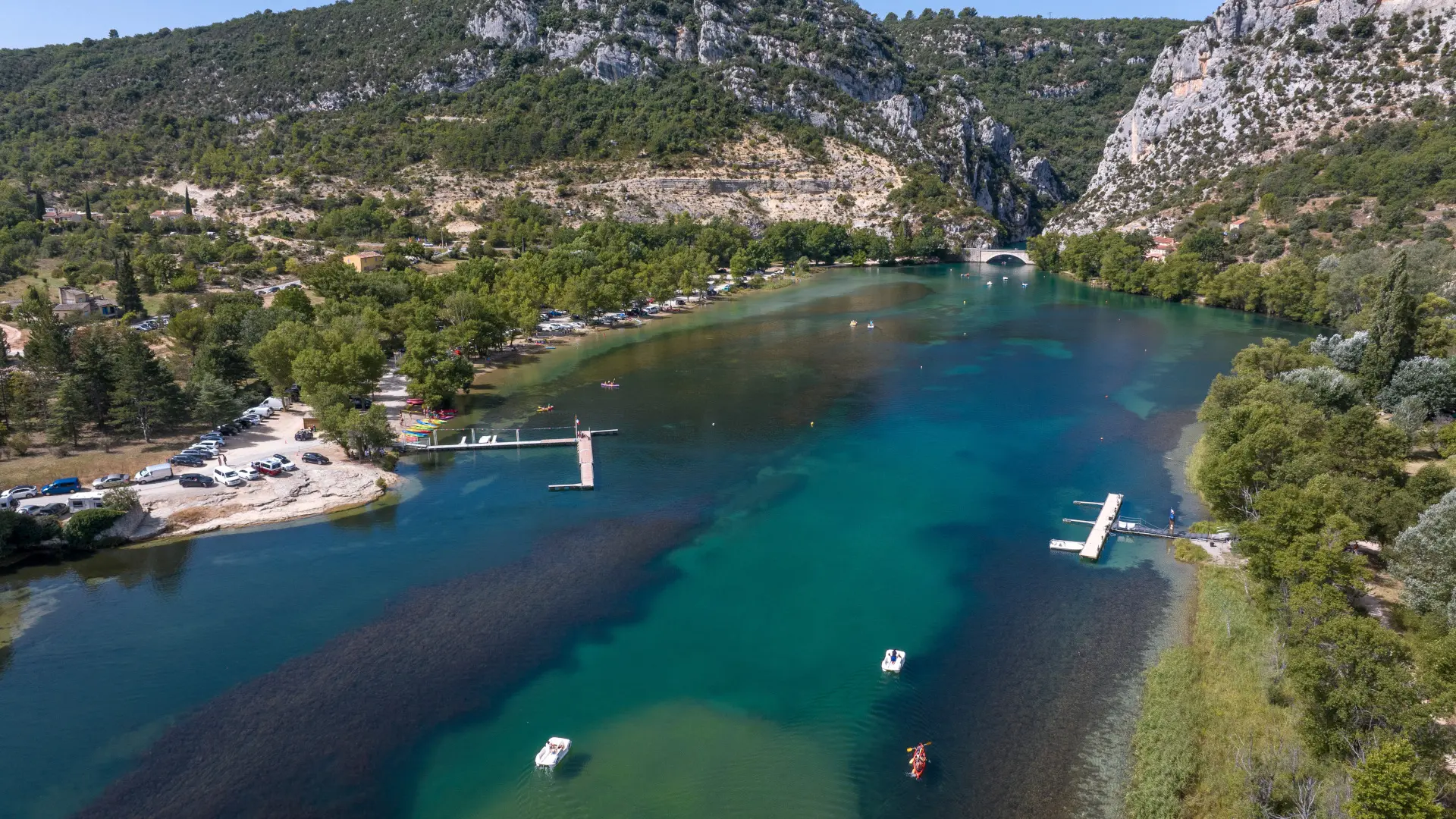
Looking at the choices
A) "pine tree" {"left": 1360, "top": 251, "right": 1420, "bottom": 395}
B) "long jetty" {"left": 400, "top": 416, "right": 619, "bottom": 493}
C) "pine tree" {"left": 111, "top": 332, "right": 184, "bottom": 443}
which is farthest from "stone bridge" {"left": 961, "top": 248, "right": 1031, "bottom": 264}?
"pine tree" {"left": 111, "top": 332, "right": 184, "bottom": 443}

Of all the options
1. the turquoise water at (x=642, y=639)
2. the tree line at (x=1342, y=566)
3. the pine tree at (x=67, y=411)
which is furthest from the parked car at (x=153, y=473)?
the tree line at (x=1342, y=566)

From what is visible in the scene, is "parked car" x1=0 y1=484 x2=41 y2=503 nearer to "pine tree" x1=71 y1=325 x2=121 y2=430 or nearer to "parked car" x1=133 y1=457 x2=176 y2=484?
"parked car" x1=133 y1=457 x2=176 y2=484

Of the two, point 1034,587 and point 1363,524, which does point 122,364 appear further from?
point 1363,524

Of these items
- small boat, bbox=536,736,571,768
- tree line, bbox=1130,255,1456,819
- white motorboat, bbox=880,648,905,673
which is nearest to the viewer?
tree line, bbox=1130,255,1456,819

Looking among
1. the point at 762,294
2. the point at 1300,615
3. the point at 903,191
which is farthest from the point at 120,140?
the point at 1300,615

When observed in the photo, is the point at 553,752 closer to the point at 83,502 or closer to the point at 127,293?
the point at 83,502

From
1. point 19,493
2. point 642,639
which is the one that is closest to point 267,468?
point 19,493
